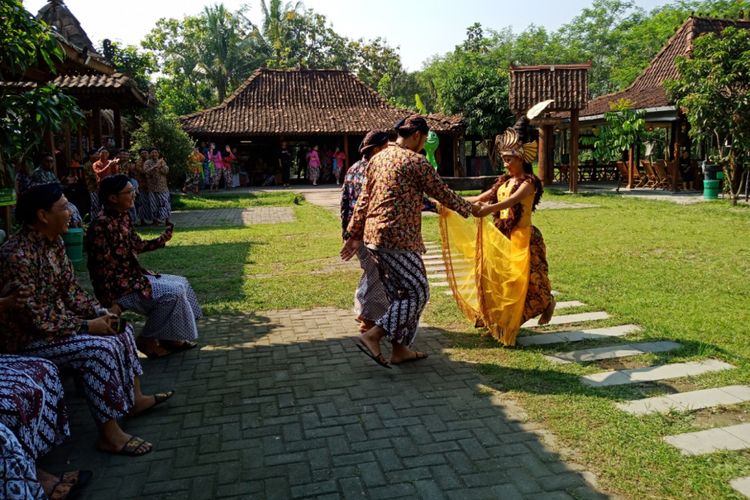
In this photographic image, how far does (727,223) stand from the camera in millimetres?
11398

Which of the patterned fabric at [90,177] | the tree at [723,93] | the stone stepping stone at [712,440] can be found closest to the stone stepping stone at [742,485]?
the stone stepping stone at [712,440]

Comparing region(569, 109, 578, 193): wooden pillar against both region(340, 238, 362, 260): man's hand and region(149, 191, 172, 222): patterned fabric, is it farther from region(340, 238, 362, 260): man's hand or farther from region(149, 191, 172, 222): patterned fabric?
region(340, 238, 362, 260): man's hand

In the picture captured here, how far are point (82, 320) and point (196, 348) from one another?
1.62 metres

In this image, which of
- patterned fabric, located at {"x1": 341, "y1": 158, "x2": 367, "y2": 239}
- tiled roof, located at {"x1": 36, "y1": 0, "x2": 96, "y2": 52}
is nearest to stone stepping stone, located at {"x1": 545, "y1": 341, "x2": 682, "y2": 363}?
patterned fabric, located at {"x1": 341, "y1": 158, "x2": 367, "y2": 239}

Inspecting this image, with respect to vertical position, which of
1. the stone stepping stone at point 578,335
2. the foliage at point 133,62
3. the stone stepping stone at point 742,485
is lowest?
the stone stepping stone at point 742,485

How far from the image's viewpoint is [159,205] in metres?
13.0

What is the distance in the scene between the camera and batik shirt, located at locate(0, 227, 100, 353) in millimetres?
3051

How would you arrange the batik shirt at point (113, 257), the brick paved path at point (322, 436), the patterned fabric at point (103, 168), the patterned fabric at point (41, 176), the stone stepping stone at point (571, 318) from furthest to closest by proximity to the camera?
the patterned fabric at point (103, 168) → the patterned fabric at point (41, 176) → the stone stepping stone at point (571, 318) → the batik shirt at point (113, 257) → the brick paved path at point (322, 436)

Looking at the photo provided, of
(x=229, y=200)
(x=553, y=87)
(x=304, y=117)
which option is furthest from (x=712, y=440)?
(x=304, y=117)

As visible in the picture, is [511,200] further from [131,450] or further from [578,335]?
[131,450]

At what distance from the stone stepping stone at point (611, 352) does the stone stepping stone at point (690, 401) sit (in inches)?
28.1

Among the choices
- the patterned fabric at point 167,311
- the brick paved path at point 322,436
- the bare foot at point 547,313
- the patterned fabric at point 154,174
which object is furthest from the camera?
the patterned fabric at point 154,174

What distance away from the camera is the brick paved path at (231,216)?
43.4ft

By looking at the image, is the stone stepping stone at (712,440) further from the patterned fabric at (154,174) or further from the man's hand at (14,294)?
the patterned fabric at (154,174)
